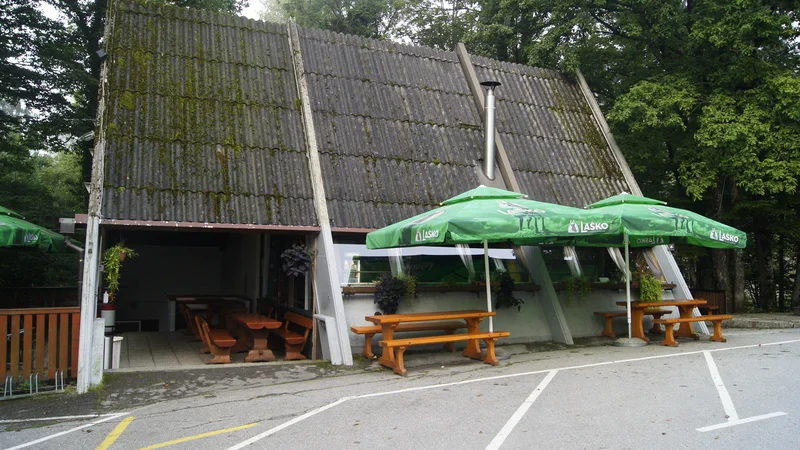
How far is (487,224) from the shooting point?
29.0 feet

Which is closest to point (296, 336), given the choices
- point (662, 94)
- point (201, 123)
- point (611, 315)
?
point (201, 123)

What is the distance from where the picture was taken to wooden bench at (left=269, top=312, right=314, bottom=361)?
10.9 m

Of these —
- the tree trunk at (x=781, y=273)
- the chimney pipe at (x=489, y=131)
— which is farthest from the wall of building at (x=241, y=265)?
the tree trunk at (x=781, y=273)

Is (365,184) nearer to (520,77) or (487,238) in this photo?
(487,238)

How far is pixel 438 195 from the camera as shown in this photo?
12297mm

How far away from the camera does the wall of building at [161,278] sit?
18469mm

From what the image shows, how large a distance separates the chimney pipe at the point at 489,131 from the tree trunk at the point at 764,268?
1065cm

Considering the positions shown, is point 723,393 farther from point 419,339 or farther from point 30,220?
point 30,220

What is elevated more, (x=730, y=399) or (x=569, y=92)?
(x=569, y=92)

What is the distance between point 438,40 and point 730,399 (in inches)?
905

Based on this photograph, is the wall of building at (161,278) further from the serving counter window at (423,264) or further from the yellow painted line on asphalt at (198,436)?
the yellow painted line on asphalt at (198,436)

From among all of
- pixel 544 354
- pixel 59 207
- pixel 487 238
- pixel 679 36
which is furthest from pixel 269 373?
pixel 59 207

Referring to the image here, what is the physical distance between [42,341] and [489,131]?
29.1 feet

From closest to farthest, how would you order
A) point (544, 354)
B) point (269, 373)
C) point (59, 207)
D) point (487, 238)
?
point (487, 238) < point (269, 373) < point (544, 354) < point (59, 207)
